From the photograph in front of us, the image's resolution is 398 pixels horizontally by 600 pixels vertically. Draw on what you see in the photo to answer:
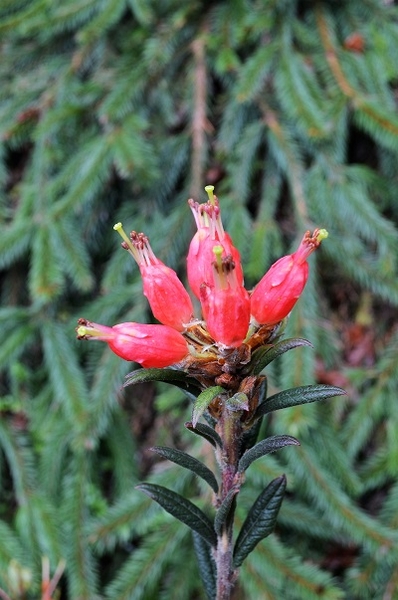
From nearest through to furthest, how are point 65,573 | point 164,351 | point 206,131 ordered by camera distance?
point 164,351
point 65,573
point 206,131

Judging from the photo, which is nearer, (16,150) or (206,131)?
(206,131)

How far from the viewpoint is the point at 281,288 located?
836mm

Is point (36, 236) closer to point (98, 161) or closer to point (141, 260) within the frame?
point (98, 161)

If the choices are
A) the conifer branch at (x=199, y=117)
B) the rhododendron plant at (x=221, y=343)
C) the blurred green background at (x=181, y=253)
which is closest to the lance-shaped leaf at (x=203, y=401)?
the rhododendron plant at (x=221, y=343)

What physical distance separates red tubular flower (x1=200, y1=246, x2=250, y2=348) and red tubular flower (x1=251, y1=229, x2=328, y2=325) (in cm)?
5

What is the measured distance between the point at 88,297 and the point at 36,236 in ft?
1.02

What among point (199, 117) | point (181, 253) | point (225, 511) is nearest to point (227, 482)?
point (225, 511)

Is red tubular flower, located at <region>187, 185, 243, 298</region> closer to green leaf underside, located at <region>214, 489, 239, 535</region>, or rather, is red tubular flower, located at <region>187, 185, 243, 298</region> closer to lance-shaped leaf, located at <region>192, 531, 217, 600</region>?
green leaf underside, located at <region>214, 489, 239, 535</region>

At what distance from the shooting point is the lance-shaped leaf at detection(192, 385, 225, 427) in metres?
0.74

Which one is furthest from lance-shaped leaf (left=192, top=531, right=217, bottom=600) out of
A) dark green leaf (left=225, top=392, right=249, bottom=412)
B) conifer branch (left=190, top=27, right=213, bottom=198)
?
conifer branch (left=190, top=27, right=213, bottom=198)

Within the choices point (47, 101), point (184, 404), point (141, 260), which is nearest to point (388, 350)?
point (184, 404)

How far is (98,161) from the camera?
1.92 m

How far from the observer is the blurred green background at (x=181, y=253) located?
5.56 feet

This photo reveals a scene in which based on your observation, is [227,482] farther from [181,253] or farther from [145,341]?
[181,253]
